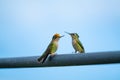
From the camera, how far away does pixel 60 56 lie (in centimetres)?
304

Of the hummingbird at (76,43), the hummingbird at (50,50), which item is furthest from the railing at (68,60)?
the hummingbird at (76,43)

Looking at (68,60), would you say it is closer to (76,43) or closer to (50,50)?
(50,50)

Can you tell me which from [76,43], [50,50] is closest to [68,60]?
[50,50]

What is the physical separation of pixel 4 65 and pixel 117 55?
123 cm

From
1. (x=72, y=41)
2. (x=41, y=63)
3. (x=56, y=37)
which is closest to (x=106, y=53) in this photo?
(x=41, y=63)

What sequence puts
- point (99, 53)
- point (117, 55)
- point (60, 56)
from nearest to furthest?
1. point (117, 55)
2. point (99, 53)
3. point (60, 56)

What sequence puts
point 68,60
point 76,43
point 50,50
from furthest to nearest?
point 76,43 < point 50,50 < point 68,60

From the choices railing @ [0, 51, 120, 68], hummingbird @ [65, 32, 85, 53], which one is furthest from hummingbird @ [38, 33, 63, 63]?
hummingbird @ [65, 32, 85, 53]

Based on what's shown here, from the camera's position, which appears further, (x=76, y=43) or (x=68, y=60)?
(x=76, y=43)

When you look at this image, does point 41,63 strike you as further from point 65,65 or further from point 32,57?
point 65,65

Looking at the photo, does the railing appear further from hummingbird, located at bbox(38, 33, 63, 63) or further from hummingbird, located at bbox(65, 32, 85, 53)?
hummingbird, located at bbox(65, 32, 85, 53)

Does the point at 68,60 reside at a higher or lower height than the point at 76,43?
higher

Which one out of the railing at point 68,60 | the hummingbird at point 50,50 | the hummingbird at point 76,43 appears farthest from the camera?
the hummingbird at point 76,43

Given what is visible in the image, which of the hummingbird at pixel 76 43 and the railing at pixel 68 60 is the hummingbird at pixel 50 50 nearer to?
the railing at pixel 68 60
